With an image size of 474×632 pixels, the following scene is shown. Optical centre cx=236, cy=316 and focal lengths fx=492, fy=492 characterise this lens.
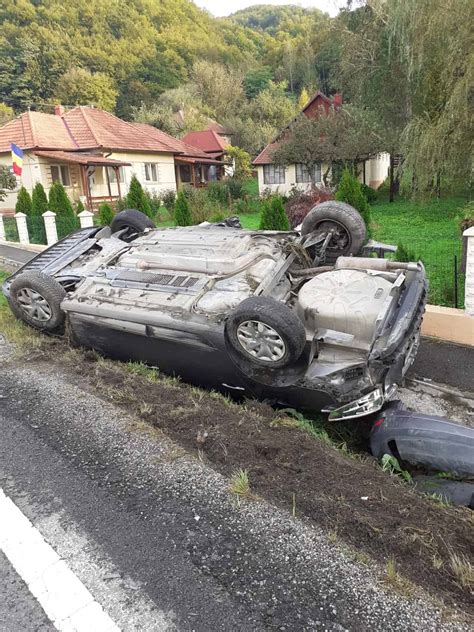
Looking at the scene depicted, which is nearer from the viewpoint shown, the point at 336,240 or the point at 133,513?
the point at 133,513

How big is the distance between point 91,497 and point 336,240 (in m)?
4.12

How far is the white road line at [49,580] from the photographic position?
82.8 inches

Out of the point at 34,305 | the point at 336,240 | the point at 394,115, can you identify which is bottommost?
the point at 34,305

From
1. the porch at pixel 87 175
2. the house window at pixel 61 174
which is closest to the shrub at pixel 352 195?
the porch at pixel 87 175

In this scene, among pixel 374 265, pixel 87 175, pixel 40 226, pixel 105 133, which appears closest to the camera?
pixel 374 265

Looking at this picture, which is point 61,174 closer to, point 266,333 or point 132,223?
point 132,223

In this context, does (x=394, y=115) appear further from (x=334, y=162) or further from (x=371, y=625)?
(x=371, y=625)

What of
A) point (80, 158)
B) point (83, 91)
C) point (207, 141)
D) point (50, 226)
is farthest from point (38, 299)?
point (83, 91)

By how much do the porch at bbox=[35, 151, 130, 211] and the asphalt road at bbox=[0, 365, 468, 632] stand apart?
21898 mm

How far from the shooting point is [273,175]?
2759 centimetres

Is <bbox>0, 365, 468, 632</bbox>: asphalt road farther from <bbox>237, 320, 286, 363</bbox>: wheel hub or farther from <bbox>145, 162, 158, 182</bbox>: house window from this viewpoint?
<bbox>145, 162, 158, 182</bbox>: house window

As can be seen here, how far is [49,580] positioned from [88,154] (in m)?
26.4

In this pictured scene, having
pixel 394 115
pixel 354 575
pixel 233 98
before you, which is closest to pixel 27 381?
pixel 354 575

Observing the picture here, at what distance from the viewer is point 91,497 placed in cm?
294
